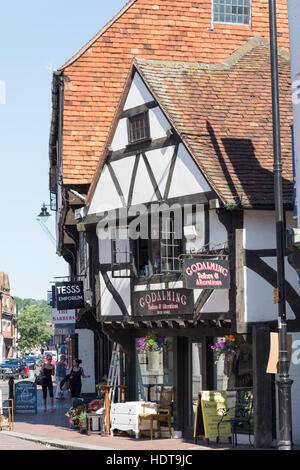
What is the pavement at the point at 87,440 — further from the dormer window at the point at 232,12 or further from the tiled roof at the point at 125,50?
the dormer window at the point at 232,12

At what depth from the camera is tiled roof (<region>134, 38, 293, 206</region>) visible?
20016mm

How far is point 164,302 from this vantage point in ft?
68.7

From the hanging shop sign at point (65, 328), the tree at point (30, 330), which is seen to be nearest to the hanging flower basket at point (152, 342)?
the hanging shop sign at point (65, 328)

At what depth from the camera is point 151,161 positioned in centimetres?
2177

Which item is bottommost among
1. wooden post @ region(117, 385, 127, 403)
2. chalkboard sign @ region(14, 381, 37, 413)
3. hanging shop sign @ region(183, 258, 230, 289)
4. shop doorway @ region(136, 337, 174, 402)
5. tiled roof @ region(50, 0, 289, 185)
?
chalkboard sign @ region(14, 381, 37, 413)

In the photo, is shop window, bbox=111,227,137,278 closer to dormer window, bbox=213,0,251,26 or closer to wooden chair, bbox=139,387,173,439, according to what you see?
wooden chair, bbox=139,387,173,439

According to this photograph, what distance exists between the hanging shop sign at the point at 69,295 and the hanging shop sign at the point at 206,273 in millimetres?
Result: 9879

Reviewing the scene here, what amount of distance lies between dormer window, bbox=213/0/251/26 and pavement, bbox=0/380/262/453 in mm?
13228

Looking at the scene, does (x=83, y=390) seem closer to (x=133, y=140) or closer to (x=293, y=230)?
(x=133, y=140)

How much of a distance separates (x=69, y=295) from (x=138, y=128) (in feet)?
24.9

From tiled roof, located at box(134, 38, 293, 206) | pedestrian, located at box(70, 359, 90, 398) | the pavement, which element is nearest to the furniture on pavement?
the pavement
